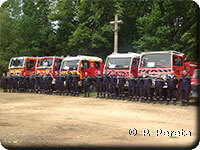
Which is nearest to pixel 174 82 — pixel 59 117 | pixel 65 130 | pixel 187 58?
pixel 187 58

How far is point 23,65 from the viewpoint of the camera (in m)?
20.0

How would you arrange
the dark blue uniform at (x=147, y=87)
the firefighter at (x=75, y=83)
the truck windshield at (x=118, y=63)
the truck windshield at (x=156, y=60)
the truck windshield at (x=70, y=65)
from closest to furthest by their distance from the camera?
the dark blue uniform at (x=147, y=87)
the truck windshield at (x=156, y=60)
the truck windshield at (x=118, y=63)
the firefighter at (x=75, y=83)
the truck windshield at (x=70, y=65)

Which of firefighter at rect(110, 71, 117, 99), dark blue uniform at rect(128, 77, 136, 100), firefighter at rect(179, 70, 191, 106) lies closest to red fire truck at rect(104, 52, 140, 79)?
firefighter at rect(110, 71, 117, 99)

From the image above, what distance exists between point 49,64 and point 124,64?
21.2 feet

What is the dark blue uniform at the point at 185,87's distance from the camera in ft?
36.8

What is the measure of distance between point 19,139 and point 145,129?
321 centimetres

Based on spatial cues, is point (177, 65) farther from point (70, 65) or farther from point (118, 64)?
point (70, 65)

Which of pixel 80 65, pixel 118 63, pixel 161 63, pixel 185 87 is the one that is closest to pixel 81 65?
pixel 80 65

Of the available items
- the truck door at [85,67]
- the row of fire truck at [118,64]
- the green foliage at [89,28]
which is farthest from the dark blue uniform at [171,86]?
the green foliage at [89,28]

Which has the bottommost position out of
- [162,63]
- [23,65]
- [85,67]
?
[85,67]

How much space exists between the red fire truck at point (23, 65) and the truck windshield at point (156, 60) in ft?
33.3

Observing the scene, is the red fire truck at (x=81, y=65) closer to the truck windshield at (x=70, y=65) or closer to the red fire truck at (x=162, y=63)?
the truck windshield at (x=70, y=65)

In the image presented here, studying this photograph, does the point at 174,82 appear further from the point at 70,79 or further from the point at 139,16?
the point at 139,16

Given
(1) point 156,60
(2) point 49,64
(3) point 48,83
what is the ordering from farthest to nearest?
(2) point 49,64 < (3) point 48,83 < (1) point 156,60
